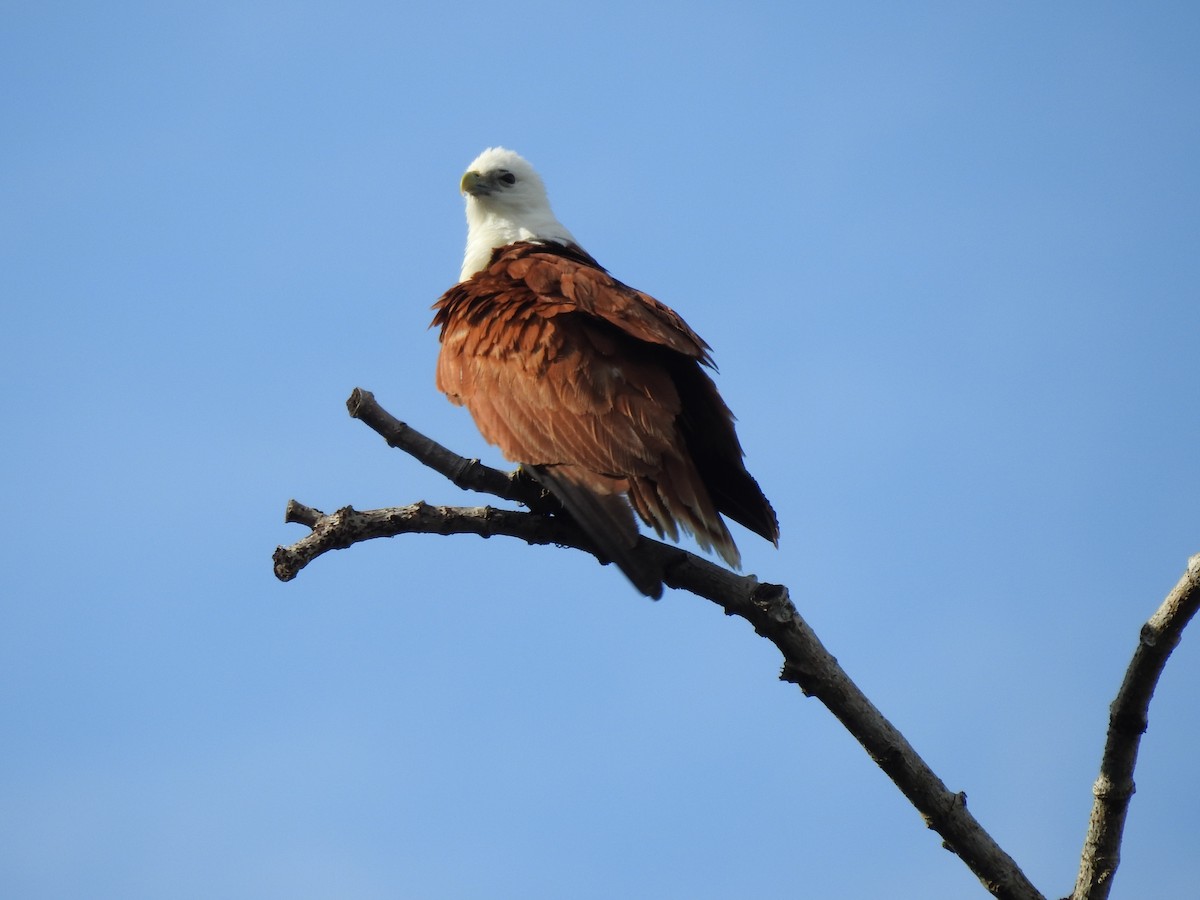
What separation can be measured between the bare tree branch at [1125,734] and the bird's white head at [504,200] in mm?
3987

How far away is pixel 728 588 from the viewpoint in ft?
11.7

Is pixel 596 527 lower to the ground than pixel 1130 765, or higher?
higher

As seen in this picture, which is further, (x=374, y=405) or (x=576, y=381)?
(x=576, y=381)

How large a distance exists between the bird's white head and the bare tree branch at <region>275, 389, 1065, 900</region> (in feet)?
8.70

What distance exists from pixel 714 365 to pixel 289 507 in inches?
69.7

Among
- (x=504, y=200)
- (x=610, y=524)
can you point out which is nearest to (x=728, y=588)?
(x=610, y=524)

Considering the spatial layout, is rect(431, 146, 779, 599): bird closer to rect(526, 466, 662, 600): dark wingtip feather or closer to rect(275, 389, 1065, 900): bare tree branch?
rect(526, 466, 662, 600): dark wingtip feather

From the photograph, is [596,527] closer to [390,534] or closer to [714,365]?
[390,534]

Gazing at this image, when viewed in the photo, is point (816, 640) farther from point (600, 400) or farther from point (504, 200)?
point (504, 200)

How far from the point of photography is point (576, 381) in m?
4.41

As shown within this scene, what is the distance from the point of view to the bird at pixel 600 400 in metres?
4.12

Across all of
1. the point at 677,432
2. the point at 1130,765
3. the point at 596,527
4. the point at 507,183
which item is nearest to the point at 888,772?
the point at 1130,765

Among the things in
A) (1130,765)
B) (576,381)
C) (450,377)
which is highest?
(450,377)

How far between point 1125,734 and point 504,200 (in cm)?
452
